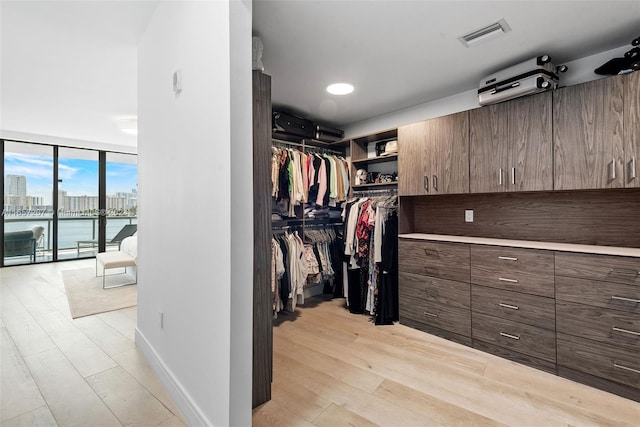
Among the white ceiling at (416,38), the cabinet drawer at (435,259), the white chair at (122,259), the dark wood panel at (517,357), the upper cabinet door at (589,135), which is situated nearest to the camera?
the white ceiling at (416,38)

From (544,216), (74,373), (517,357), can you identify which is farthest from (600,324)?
(74,373)

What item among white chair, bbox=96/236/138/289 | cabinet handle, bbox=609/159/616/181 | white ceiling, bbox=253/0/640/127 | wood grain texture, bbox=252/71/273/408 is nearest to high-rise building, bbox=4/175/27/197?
white chair, bbox=96/236/138/289

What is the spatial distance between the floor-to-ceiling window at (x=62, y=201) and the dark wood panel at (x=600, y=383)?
665 centimetres

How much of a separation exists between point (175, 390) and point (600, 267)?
2758 mm

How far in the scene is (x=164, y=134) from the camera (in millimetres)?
1884

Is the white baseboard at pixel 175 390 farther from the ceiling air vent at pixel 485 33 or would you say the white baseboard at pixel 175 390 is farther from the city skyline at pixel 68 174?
the city skyline at pixel 68 174

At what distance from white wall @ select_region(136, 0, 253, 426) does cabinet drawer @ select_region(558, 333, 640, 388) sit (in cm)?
213

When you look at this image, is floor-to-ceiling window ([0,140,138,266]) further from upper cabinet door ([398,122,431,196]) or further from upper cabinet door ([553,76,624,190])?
upper cabinet door ([553,76,624,190])

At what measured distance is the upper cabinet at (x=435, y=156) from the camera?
2.65 m

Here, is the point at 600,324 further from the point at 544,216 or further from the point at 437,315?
the point at 437,315

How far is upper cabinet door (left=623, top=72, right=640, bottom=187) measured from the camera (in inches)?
72.5

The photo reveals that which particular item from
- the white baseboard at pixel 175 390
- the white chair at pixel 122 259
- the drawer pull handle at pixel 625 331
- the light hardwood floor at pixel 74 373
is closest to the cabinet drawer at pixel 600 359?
the drawer pull handle at pixel 625 331

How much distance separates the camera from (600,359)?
1.88 metres

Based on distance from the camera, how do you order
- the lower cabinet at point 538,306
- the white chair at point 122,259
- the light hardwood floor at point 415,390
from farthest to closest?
the white chair at point 122,259 → the lower cabinet at point 538,306 → the light hardwood floor at point 415,390
